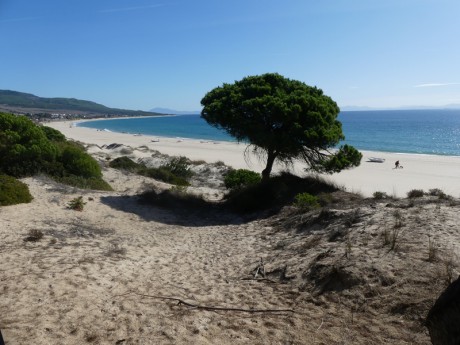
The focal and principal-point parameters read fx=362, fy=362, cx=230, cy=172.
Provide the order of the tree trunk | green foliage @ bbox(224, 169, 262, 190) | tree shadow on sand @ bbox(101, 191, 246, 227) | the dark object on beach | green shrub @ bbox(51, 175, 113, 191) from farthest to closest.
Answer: green foliage @ bbox(224, 169, 262, 190)
green shrub @ bbox(51, 175, 113, 191)
the tree trunk
tree shadow on sand @ bbox(101, 191, 246, 227)
the dark object on beach

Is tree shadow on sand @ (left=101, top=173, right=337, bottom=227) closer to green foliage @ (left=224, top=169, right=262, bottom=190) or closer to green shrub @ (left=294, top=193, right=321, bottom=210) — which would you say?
green shrub @ (left=294, top=193, right=321, bottom=210)

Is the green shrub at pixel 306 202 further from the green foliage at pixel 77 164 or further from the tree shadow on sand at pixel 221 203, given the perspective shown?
the green foliage at pixel 77 164

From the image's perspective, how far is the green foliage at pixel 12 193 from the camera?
39.4ft

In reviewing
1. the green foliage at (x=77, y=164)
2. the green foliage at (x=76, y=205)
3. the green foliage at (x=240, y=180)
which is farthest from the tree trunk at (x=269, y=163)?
the green foliage at (x=77, y=164)

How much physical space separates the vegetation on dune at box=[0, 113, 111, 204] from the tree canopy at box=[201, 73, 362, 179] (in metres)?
7.05

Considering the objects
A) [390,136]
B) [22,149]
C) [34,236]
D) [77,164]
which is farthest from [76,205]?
[390,136]

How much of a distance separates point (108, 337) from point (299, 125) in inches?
460

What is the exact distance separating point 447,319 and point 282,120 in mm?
13522

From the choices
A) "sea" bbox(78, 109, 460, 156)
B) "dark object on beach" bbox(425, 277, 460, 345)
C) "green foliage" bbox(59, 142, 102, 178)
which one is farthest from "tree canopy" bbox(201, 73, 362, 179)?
"dark object on beach" bbox(425, 277, 460, 345)

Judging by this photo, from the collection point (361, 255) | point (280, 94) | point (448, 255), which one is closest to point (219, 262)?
point (361, 255)

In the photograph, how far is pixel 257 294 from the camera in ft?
22.2

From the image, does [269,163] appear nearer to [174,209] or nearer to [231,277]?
[174,209]

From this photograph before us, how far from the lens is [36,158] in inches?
683

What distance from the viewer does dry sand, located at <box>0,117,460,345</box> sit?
16.9 ft
